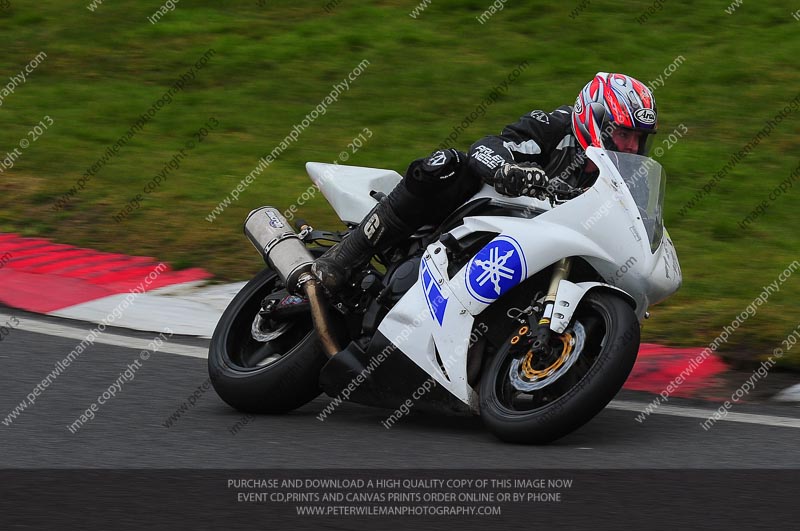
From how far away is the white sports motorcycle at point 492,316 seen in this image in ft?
15.7

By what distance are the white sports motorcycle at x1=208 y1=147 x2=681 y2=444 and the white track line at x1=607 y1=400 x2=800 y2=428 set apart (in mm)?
654

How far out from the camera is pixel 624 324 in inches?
184

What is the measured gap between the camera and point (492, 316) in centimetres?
513

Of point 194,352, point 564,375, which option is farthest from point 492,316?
point 194,352

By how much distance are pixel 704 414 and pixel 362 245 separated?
1615mm

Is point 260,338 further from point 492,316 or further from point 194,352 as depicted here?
point 492,316

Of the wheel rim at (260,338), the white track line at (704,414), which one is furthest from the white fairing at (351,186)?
the white track line at (704,414)

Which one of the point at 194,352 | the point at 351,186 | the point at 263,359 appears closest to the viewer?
the point at 263,359

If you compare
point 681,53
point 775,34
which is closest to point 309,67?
point 681,53
